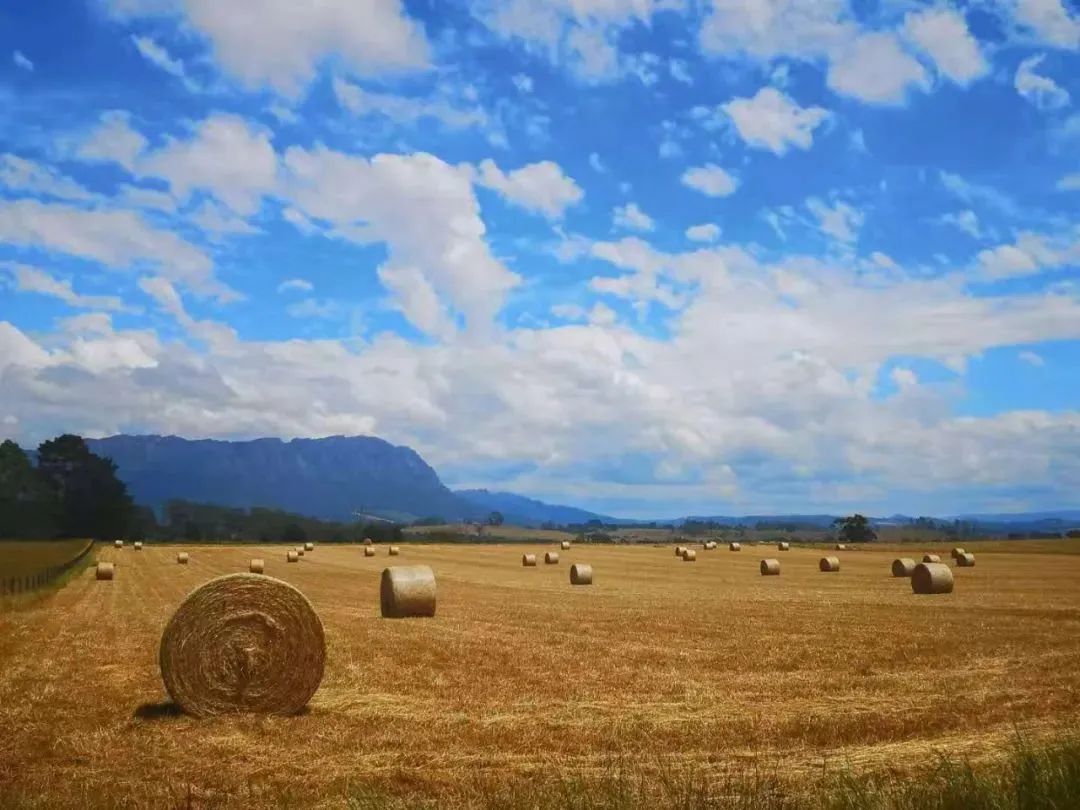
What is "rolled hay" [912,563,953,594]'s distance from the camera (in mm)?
32188

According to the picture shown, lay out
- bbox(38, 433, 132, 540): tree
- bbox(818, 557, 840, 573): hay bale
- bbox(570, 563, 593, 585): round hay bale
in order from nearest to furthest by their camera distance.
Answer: bbox(570, 563, 593, 585): round hay bale → bbox(818, 557, 840, 573): hay bale → bbox(38, 433, 132, 540): tree

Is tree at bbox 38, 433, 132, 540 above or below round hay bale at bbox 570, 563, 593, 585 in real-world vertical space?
above

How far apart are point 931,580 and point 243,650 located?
23977mm

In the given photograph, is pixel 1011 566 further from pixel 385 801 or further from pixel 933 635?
pixel 385 801

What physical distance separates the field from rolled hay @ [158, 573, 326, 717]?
0.41 meters

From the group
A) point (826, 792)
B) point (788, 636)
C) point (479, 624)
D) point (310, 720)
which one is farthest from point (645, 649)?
point (826, 792)

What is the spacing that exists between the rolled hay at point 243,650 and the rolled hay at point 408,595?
1056 centimetres

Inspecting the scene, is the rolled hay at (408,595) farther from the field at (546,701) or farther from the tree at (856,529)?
the tree at (856,529)

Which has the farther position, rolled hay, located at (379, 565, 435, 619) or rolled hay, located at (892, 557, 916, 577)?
rolled hay, located at (892, 557, 916, 577)

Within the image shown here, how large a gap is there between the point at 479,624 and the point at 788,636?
6.58 m

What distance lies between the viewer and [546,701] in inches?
522

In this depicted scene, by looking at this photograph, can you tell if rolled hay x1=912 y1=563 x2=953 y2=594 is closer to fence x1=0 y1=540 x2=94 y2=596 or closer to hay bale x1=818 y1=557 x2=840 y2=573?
hay bale x1=818 y1=557 x2=840 y2=573

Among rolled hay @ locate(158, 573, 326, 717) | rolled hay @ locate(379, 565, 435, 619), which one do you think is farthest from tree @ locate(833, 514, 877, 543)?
rolled hay @ locate(158, 573, 326, 717)

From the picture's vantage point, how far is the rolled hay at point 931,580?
106 feet
